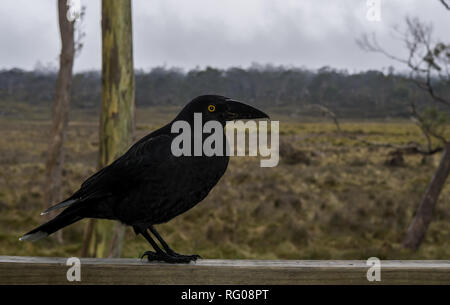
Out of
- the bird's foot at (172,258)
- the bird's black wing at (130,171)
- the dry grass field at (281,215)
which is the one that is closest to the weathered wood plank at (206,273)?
the bird's foot at (172,258)

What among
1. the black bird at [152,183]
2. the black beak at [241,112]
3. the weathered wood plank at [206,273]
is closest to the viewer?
the black beak at [241,112]

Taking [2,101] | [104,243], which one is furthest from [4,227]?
[2,101]

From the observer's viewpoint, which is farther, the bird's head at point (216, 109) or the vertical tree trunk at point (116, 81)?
the vertical tree trunk at point (116, 81)

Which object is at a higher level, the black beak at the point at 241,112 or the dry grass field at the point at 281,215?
the dry grass field at the point at 281,215

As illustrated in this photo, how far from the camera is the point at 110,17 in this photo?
13.7ft

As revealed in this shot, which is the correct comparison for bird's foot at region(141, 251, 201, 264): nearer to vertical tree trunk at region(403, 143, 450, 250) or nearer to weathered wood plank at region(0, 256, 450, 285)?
weathered wood plank at region(0, 256, 450, 285)

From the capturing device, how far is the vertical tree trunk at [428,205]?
8656 mm

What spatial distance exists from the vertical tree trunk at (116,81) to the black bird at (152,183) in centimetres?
248

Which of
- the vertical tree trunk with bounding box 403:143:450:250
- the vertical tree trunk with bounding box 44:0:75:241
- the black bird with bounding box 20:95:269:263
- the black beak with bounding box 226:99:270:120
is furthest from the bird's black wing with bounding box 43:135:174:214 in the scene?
the vertical tree trunk with bounding box 403:143:450:250

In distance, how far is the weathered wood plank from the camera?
6.06 ft

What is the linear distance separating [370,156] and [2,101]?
32236 millimetres

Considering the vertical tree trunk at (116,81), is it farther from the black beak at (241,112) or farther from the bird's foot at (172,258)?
the black beak at (241,112)

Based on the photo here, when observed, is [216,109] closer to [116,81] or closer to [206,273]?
[206,273]
